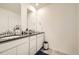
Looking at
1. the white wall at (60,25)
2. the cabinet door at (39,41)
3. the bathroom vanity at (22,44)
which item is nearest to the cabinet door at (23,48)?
the bathroom vanity at (22,44)

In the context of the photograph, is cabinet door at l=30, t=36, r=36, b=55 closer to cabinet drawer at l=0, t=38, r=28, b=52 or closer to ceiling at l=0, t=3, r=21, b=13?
cabinet drawer at l=0, t=38, r=28, b=52

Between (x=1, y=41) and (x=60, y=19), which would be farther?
(x=60, y=19)

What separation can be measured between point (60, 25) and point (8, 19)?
709 millimetres

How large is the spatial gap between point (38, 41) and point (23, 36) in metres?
0.24

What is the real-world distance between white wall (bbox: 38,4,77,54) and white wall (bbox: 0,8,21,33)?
1.04ft

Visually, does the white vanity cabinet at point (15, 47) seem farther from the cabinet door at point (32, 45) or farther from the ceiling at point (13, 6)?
the ceiling at point (13, 6)

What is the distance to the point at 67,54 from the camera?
1.18 metres

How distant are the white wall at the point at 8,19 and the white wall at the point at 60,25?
12.5 inches

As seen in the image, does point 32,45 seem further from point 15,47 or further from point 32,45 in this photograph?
point 15,47

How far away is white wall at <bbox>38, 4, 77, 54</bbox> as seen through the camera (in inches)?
47.5

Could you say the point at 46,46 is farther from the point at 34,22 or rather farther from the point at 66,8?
the point at 66,8

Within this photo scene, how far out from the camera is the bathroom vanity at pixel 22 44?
1010 millimetres

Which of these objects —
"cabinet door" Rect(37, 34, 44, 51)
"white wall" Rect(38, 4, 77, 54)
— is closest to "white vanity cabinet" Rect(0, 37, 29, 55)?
"cabinet door" Rect(37, 34, 44, 51)

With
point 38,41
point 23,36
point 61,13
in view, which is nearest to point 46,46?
point 38,41
